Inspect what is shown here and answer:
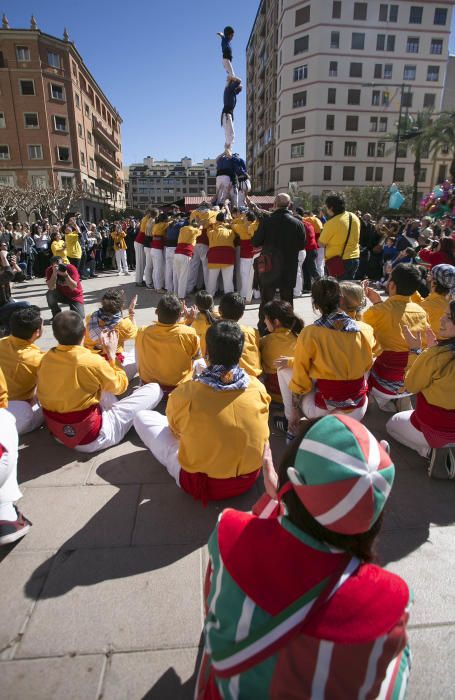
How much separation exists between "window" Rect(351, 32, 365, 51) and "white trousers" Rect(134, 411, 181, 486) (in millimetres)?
50696

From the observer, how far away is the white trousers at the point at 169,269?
879cm

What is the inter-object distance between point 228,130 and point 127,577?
Answer: 12.3m

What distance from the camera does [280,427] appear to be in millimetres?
3363

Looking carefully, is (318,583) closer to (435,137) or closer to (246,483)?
(246,483)

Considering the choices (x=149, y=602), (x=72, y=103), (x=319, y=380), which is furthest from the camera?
(x=72, y=103)

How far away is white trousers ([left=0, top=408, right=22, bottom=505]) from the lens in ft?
6.95

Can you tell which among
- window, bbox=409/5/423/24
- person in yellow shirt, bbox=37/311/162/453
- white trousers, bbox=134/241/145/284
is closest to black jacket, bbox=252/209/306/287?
person in yellow shirt, bbox=37/311/162/453

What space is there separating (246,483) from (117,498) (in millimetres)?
806

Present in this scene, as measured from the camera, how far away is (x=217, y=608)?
1.04 m

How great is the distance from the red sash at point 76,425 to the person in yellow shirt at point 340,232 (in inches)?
159

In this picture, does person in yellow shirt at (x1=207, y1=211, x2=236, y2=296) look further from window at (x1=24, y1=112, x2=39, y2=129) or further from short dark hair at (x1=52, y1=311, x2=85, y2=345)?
window at (x1=24, y1=112, x2=39, y2=129)

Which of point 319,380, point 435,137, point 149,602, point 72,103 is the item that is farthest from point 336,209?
point 72,103

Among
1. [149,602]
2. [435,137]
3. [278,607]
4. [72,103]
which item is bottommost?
[149,602]

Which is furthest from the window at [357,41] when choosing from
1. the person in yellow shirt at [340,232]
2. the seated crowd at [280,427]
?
the seated crowd at [280,427]
